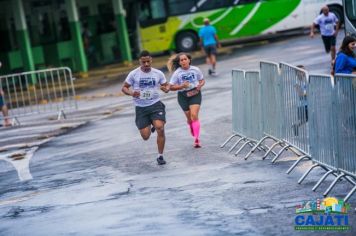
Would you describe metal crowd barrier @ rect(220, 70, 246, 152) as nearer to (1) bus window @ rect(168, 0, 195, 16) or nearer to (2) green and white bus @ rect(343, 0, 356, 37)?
(2) green and white bus @ rect(343, 0, 356, 37)

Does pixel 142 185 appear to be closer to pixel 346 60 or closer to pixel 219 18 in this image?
pixel 346 60

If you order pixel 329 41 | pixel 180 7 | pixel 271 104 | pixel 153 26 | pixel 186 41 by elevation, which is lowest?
pixel 186 41

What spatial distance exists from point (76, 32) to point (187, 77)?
21.0m

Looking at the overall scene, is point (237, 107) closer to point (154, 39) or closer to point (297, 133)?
point (297, 133)

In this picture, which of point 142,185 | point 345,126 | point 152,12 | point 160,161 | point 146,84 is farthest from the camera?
point 152,12

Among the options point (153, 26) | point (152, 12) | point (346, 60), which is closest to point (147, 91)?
point (346, 60)

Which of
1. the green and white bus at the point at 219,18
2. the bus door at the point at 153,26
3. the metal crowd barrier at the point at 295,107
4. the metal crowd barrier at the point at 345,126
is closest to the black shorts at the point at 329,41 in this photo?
the green and white bus at the point at 219,18

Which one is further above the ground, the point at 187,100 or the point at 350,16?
the point at 350,16

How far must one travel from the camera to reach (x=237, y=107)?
14.4m

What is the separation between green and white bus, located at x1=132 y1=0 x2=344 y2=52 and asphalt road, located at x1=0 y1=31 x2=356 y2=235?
1688cm

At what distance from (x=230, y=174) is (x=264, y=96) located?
162 centimetres

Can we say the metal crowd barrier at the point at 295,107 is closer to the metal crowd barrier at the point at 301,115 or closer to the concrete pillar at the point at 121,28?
the metal crowd barrier at the point at 301,115

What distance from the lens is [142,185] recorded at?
11.6 metres

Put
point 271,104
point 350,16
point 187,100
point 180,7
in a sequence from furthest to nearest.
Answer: point 180,7, point 350,16, point 187,100, point 271,104
